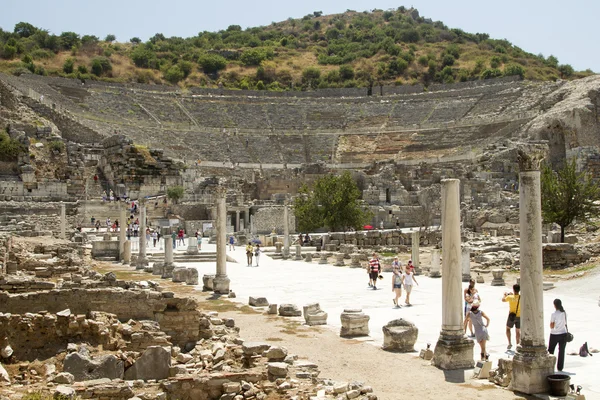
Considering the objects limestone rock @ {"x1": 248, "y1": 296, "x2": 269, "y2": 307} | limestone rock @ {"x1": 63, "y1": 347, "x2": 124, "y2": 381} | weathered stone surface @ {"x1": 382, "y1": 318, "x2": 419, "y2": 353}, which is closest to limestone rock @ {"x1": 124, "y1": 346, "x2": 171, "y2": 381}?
limestone rock @ {"x1": 63, "y1": 347, "x2": 124, "y2": 381}

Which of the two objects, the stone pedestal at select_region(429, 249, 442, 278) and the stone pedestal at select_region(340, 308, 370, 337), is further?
the stone pedestal at select_region(429, 249, 442, 278)

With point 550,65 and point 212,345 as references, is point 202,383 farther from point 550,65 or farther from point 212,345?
point 550,65

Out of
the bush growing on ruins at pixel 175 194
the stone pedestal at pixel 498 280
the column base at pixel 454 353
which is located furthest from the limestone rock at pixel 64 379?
the bush growing on ruins at pixel 175 194

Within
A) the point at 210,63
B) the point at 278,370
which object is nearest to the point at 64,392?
the point at 278,370

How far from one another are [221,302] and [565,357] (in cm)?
968

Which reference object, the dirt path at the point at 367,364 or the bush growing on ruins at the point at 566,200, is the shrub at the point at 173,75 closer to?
the bush growing on ruins at the point at 566,200

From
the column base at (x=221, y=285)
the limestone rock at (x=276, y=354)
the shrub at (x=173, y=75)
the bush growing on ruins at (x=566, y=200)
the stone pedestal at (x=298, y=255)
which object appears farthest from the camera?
the shrub at (x=173, y=75)

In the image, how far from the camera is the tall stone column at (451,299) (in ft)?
34.7

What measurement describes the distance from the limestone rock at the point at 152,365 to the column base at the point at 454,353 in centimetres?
412

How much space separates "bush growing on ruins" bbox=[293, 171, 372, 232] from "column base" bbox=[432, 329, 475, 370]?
109 ft

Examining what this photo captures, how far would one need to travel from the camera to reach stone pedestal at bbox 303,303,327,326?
1477 cm

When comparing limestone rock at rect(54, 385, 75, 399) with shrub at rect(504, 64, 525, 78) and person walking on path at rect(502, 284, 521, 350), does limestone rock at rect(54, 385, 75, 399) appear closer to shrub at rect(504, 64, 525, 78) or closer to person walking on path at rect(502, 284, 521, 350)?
person walking on path at rect(502, 284, 521, 350)

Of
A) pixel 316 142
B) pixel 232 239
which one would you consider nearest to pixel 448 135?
pixel 316 142

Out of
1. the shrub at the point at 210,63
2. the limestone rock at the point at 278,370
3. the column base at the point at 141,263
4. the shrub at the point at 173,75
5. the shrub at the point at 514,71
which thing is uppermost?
the shrub at the point at 210,63
